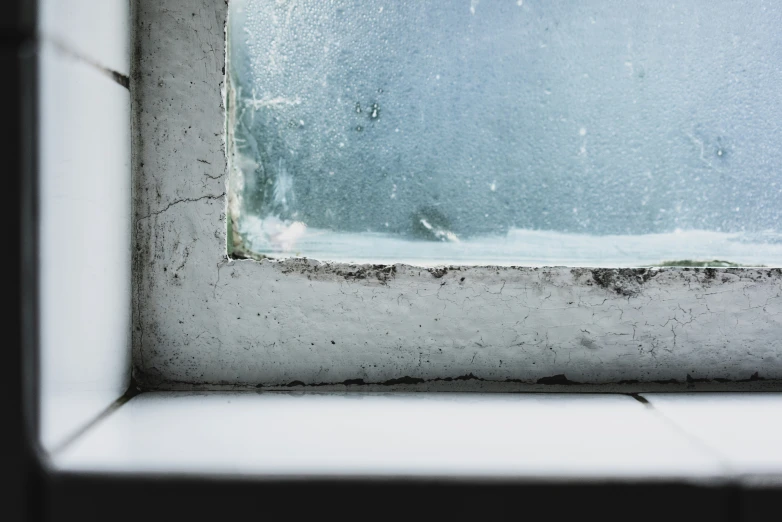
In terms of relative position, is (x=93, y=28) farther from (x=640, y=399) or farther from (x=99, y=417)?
(x=640, y=399)

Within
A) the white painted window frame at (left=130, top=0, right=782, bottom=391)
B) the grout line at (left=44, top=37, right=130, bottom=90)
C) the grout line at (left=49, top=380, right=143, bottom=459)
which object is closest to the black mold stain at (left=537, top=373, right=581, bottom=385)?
the white painted window frame at (left=130, top=0, right=782, bottom=391)

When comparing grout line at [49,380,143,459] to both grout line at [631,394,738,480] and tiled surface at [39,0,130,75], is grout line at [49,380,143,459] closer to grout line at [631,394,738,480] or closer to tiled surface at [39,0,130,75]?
tiled surface at [39,0,130,75]

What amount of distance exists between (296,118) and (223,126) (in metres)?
0.09

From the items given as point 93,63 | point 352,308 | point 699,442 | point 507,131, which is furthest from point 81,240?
point 699,442

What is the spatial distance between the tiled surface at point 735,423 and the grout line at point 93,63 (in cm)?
67

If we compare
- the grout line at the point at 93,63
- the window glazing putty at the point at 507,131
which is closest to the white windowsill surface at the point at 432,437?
the window glazing putty at the point at 507,131

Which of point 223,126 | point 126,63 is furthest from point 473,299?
point 126,63

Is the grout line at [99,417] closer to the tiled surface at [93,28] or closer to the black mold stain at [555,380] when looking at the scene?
the tiled surface at [93,28]

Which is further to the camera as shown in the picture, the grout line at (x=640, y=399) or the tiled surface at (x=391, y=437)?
the grout line at (x=640, y=399)

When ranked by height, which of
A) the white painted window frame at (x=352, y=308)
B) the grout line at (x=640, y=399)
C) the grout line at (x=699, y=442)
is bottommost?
the grout line at (x=699, y=442)

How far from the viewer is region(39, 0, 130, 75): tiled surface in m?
0.44

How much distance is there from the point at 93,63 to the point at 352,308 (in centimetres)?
36

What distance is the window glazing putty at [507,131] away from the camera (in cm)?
64

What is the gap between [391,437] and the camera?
500 millimetres
